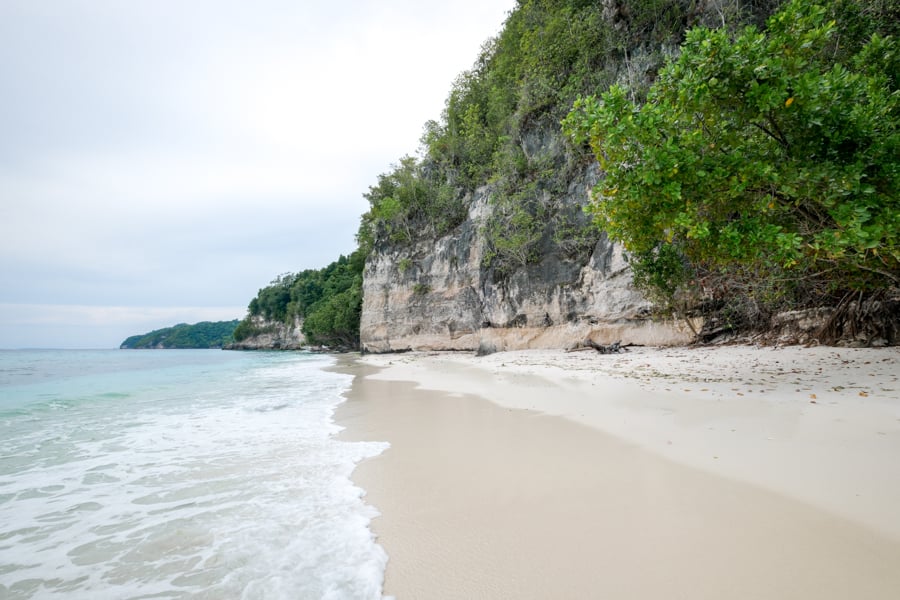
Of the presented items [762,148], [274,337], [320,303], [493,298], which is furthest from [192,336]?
[762,148]

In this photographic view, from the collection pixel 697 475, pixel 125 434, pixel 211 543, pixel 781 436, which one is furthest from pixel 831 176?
pixel 125 434

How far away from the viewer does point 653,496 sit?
98.7 inches

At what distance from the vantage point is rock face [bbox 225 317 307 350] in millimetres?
66438

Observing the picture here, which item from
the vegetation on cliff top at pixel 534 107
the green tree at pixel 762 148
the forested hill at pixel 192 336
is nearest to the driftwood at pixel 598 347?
the vegetation on cliff top at pixel 534 107

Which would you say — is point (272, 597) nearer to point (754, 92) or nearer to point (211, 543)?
point (211, 543)

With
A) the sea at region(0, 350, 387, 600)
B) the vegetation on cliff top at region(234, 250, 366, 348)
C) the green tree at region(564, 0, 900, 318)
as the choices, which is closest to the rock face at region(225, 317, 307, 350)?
the vegetation on cliff top at region(234, 250, 366, 348)

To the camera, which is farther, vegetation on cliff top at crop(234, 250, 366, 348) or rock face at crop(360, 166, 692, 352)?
vegetation on cliff top at crop(234, 250, 366, 348)

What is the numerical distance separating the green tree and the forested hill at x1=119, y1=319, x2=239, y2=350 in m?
140

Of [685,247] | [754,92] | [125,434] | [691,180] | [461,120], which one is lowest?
[125,434]

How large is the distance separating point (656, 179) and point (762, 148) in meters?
1.82

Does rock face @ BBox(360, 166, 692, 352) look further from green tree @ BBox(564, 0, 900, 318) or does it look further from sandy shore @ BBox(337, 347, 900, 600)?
sandy shore @ BBox(337, 347, 900, 600)

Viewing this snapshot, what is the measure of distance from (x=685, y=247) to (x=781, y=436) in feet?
14.9

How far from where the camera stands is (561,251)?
17469mm

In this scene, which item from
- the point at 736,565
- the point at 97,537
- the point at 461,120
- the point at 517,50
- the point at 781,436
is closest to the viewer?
the point at 736,565
